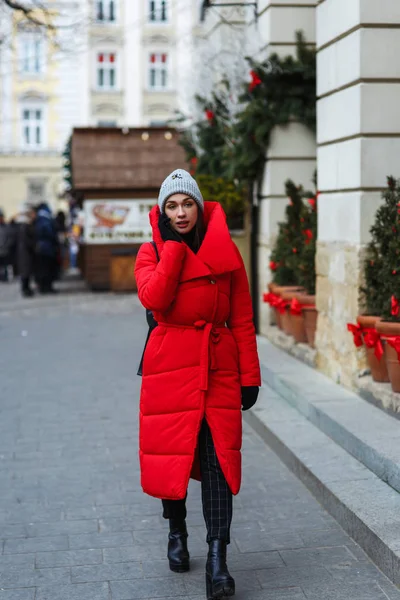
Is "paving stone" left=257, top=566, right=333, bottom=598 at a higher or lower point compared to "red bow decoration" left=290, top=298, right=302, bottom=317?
lower

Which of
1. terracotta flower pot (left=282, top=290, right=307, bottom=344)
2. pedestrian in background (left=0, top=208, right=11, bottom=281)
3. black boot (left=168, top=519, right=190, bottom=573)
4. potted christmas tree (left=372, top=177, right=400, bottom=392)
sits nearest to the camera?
black boot (left=168, top=519, right=190, bottom=573)

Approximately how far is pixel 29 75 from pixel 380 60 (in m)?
50.9

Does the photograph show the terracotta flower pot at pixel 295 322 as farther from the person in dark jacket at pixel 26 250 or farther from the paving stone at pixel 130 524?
the person in dark jacket at pixel 26 250

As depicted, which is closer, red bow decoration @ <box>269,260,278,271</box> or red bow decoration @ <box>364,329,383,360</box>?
red bow decoration @ <box>364,329,383,360</box>

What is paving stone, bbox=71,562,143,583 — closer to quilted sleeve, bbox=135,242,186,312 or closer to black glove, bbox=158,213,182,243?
quilted sleeve, bbox=135,242,186,312

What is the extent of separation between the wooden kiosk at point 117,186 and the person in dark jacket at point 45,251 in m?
0.78

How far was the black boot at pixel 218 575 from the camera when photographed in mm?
4344

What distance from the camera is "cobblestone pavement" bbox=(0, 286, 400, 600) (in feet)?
15.3

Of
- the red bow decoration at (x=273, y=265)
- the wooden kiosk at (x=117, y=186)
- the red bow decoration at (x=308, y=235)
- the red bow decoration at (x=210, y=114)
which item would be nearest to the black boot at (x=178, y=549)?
the red bow decoration at (x=308, y=235)

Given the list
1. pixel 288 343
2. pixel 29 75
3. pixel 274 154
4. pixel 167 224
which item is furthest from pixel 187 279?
pixel 29 75

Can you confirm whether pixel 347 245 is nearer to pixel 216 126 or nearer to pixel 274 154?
pixel 274 154

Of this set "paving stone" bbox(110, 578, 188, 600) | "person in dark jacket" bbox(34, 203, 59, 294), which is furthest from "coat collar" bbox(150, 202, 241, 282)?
"person in dark jacket" bbox(34, 203, 59, 294)

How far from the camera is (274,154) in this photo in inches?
436

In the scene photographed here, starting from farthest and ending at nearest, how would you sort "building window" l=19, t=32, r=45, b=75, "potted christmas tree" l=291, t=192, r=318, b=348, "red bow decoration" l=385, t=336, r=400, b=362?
1. "building window" l=19, t=32, r=45, b=75
2. "potted christmas tree" l=291, t=192, r=318, b=348
3. "red bow decoration" l=385, t=336, r=400, b=362
